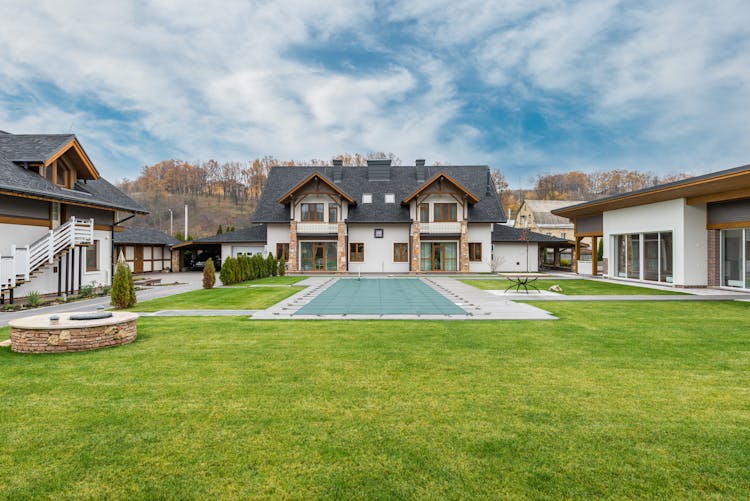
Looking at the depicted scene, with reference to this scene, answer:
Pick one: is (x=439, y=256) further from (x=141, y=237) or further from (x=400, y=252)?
(x=141, y=237)

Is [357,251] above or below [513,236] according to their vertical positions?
below

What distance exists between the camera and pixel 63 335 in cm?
664

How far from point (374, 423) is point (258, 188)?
7010 cm

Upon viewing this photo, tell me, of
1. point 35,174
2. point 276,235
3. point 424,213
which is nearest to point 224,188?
point 276,235

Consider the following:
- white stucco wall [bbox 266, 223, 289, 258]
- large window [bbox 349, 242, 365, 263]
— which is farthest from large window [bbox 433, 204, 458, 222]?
white stucco wall [bbox 266, 223, 289, 258]

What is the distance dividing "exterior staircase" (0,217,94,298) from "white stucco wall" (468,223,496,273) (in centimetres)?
2278

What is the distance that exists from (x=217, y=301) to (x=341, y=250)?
1493 centimetres

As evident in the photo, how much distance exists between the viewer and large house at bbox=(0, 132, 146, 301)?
43.4ft

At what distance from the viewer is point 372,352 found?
262 inches

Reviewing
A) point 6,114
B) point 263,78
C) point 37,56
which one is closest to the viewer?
point 37,56

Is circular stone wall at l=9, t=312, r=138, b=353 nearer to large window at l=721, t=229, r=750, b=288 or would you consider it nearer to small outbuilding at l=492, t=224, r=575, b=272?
large window at l=721, t=229, r=750, b=288

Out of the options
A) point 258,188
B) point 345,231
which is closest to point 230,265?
point 345,231

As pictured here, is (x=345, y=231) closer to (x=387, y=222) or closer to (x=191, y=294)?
(x=387, y=222)

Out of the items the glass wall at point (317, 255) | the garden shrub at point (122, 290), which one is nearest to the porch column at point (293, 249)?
the glass wall at point (317, 255)
